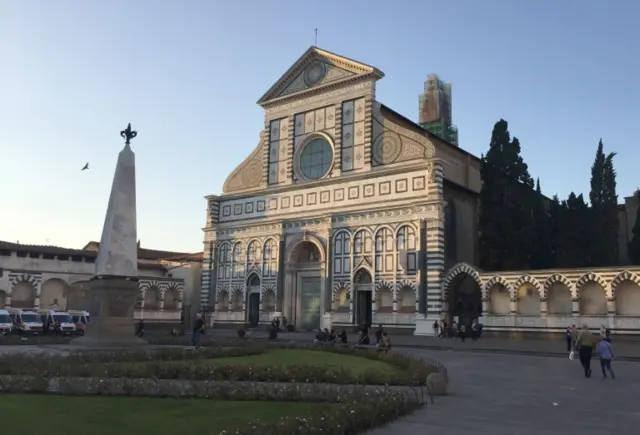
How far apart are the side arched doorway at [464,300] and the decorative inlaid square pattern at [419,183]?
6.59 m

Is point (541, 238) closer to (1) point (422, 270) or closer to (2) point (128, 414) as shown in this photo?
(1) point (422, 270)

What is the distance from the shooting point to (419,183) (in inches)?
1656

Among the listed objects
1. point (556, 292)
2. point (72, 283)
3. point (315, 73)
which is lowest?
point (556, 292)

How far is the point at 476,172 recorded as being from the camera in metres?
53.1

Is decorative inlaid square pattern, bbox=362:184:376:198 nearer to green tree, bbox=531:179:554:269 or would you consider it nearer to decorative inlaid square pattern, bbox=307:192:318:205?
decorative inlaid square pattern, bbox=307:192:318:205

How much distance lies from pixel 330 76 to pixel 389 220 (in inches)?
530

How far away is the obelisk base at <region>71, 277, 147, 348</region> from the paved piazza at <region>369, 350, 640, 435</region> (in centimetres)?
1227

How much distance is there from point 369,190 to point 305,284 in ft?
32.2

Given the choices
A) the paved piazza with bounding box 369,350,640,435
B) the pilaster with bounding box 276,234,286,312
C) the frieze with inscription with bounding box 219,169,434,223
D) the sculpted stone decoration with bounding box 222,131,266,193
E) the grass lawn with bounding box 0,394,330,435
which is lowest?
the paved piazza with bounding box 369,350,640,435

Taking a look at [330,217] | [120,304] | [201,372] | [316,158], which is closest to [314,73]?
[316,158]

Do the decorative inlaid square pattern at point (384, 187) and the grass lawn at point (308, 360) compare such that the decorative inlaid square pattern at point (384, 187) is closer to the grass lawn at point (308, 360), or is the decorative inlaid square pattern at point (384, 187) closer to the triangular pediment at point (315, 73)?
the triangular pediment at point (315, 73)

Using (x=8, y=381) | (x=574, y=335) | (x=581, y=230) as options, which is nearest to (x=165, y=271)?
(x=581, y=230)

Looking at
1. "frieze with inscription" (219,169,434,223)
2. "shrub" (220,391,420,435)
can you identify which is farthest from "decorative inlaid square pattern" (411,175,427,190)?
"shrub" (220,391,420,435)

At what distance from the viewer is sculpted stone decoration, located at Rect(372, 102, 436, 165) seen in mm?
42750
